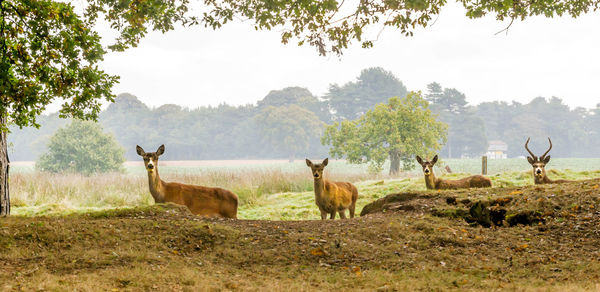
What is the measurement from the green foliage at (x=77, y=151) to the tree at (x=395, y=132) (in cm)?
1615

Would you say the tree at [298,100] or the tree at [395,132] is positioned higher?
the tree at [298,100]

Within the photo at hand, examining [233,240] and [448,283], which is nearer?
[448,283]

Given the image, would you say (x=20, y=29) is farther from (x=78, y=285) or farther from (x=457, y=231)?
(x=457, y=231)

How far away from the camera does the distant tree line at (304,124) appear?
7731 centimetres

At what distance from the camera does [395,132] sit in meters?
29.5

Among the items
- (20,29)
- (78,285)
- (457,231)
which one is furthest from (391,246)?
(20,29)

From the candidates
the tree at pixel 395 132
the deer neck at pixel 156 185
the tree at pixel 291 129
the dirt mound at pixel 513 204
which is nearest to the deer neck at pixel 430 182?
the dirt mound at pixel 513 204

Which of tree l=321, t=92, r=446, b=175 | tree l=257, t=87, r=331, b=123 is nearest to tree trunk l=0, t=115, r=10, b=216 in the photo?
tree l=321, t=92, r=446, b=175

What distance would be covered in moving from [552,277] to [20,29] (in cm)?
768

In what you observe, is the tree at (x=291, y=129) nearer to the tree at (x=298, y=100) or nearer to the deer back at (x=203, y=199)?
the tree at (x=298, y=100)

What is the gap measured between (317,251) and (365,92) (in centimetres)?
7643

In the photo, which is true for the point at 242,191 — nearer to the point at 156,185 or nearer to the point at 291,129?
the point at 156,185

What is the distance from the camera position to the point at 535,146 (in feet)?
281

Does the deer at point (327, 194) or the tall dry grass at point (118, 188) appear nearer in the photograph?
the deer at point (327, 194)
